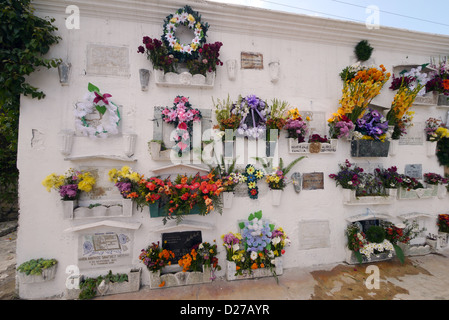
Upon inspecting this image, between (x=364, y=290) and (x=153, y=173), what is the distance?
454 centimetres

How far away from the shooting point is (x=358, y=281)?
343 cm

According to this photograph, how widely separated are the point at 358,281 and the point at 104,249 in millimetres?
4981

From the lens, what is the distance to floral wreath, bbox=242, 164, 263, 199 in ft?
11.8

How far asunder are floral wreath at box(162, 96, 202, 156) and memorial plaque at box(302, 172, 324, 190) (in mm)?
2693

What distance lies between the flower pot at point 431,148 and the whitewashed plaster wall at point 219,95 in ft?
0.60

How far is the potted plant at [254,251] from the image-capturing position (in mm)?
3418

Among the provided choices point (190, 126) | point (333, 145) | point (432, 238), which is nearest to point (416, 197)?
point (432, 238)

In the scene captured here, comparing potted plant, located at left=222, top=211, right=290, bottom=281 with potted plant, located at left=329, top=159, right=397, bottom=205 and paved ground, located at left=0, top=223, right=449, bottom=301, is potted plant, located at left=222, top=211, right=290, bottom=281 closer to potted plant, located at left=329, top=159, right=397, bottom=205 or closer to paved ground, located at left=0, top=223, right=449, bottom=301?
paved ground, located at left=0, top=223, right=449, bottom=301

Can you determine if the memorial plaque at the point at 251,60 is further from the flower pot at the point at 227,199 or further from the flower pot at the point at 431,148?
the flower pot at the point at 431,148

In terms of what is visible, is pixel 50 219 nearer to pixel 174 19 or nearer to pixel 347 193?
pixel 174 19

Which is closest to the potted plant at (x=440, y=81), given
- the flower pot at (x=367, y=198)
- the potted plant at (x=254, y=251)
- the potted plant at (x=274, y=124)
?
the flower pot at (x=367, y=198)

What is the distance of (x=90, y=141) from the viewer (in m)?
3.30

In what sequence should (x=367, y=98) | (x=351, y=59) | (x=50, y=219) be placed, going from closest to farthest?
1. (x=50, y=219)
2. (x=367, y=98)
3. (x=351, y=59)

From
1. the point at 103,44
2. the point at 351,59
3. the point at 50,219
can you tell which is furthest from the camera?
the point at 351,59
